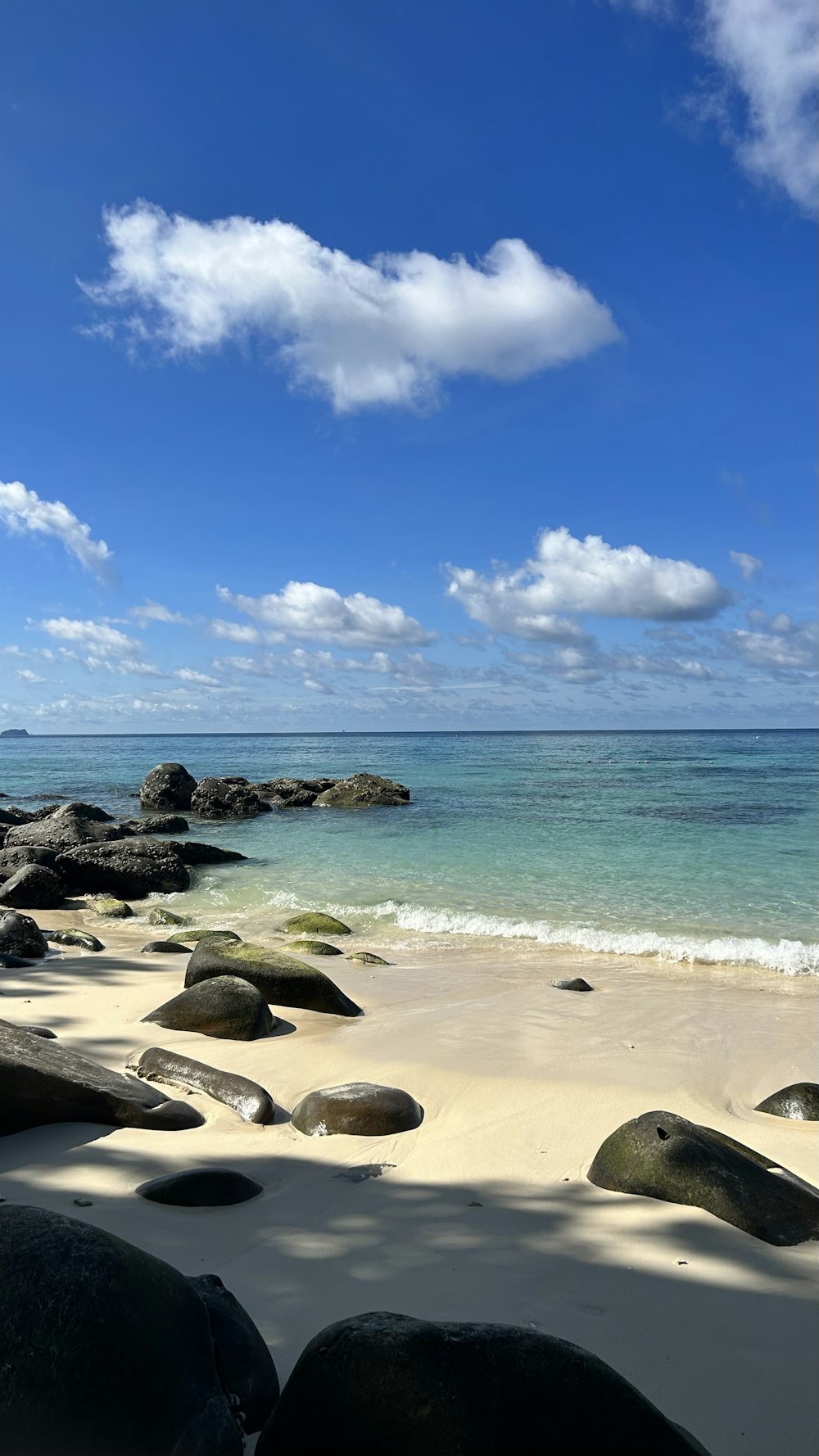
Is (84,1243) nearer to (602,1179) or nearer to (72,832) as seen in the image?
(602,1179)

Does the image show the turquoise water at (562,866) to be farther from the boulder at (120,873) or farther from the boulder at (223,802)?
the boulder at (223,802)

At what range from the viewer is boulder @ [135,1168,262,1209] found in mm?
3221

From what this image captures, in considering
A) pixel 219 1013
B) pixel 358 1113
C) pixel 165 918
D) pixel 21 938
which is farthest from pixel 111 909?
pixel 358 1113

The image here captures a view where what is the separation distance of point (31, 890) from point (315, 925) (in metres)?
5.33

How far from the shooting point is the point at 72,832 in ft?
58.1

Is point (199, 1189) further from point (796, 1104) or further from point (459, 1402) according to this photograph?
point (796, 1104)

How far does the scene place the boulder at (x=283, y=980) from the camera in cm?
682

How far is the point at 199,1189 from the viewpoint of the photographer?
325cm

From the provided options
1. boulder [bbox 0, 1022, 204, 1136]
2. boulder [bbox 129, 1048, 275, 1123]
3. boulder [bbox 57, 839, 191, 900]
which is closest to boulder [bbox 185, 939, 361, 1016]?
boulder [bbox 129, 1048, 275, 1123]

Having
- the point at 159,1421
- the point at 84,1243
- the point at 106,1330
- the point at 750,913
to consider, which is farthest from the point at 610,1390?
the point at 750,913

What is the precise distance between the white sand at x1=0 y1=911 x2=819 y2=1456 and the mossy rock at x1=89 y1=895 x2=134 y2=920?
5.61m

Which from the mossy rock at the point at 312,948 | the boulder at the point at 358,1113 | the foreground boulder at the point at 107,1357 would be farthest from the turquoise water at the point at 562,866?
the foreground boulder at the point at 107,1357

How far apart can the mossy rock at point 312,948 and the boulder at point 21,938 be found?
267 centimetres

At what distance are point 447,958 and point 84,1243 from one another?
300 inches
